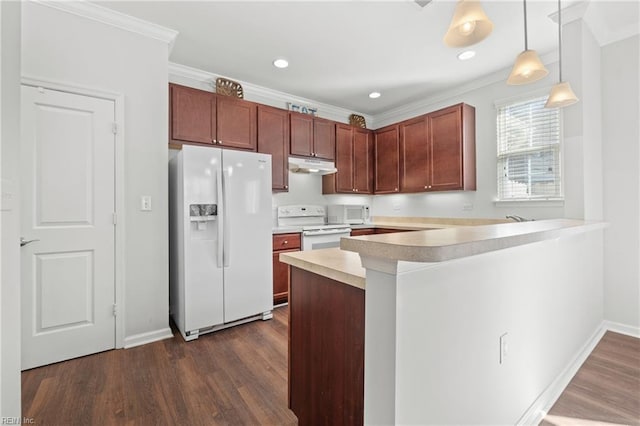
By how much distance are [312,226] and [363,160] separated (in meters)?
1.53

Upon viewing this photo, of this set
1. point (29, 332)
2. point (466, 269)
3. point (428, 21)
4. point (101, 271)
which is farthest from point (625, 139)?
point (29, 332)

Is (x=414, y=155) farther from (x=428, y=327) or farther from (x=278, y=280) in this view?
(x=428, y=327)

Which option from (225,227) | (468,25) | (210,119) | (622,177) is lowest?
(225,227)

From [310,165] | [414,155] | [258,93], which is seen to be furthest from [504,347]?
[258,93]

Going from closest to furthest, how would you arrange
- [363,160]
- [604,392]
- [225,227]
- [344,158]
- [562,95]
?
[604,392]
[562,95]
[225,227]
[344,158]
[363,160]

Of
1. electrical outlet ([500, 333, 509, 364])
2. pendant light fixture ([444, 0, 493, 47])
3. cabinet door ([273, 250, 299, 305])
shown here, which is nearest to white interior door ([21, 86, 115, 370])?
cabinet door ([273, 250, 299, 305])

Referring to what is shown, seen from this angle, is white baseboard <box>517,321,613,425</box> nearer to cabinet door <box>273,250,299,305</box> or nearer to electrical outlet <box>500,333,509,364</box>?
electrical outlet <box>500,333,509,364</box>

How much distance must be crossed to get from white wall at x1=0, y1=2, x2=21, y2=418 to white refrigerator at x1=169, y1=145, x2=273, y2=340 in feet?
4.30

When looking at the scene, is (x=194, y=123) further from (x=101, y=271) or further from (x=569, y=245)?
(x=569, y=245)

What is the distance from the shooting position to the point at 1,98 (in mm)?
1062

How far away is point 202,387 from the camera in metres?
1.80

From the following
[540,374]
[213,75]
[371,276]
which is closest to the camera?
[371,276]

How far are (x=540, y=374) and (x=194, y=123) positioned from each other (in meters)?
3.45

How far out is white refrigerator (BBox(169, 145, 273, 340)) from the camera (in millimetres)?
2510
